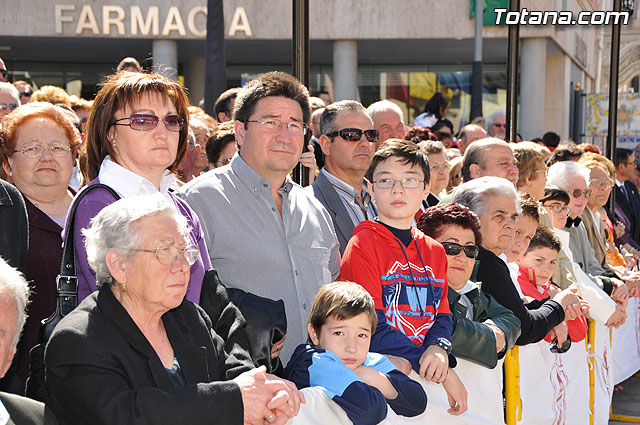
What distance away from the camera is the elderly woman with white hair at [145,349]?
8.61 feet

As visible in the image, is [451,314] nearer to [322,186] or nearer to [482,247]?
[482,247]

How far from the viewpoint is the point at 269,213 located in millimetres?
3850

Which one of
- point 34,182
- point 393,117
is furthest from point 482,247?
point 34,182

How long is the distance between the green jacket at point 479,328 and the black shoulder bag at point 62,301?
1.94 meters

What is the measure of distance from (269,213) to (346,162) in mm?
1453

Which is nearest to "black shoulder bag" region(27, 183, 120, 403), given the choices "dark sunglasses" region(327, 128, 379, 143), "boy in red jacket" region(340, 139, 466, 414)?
"boy in red jacket" region(340, 139, 466, 414)

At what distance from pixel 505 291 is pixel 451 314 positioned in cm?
84

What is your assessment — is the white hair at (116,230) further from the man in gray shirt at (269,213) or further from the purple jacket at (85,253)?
the man in gray shirt at (269,213)

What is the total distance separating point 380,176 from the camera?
414cm

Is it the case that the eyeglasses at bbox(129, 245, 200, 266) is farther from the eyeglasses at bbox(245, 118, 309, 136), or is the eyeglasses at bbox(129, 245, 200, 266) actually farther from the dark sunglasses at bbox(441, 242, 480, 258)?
the dark sunglasses at bbox(441, 242, 480, 258)

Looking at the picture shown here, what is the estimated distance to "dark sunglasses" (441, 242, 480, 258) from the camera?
14.3ft

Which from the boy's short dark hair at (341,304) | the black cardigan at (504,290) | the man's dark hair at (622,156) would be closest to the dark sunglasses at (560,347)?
the black cardigan at (504,290)

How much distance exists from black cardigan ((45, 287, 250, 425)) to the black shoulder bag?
0.12 metres

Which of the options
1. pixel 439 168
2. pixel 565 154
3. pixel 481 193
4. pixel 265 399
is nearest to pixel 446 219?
pixel 481 193
